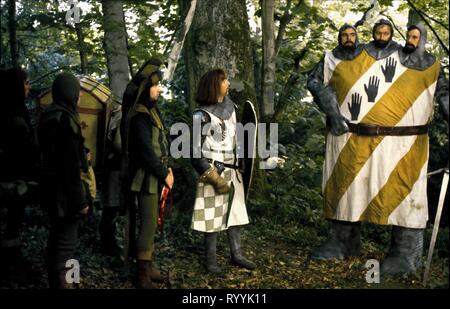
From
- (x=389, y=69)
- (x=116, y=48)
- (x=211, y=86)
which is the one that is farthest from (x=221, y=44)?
(x=389, y=69)

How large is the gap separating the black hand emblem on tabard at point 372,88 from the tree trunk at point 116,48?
2684mm

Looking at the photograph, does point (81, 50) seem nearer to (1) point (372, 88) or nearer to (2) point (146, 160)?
(2) point (146, 160)

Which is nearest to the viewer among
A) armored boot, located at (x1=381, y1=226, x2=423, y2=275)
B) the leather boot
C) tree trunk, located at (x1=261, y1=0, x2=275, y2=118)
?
the leather boot

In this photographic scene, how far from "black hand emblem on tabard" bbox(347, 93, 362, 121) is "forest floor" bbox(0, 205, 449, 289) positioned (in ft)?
4.87

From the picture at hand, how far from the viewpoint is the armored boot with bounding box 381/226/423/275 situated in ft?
19.1

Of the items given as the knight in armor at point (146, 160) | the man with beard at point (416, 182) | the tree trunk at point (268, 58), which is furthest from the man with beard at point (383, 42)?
the tree trunk at point (268, 58)

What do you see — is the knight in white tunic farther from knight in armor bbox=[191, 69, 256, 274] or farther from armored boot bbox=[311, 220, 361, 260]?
knight in armor bbox=[191, 69, 256, 274]

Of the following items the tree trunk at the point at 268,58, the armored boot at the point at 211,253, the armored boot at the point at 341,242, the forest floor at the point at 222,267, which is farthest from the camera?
the tree trunk at the point at 268,58

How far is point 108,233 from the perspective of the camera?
5.95m

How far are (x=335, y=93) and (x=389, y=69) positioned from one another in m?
0.58

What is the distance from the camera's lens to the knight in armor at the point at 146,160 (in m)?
4.92

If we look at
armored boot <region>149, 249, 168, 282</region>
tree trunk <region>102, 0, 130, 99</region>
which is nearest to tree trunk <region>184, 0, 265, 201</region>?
tree trunk <region>102, 0, 130, 99</region>

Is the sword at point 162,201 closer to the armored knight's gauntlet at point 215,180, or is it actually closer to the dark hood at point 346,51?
the armored knight's gauntlet at point 215,180
